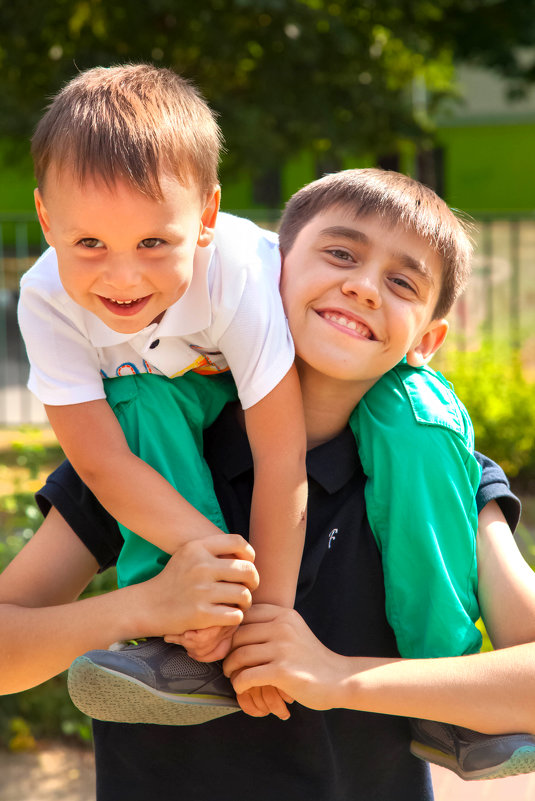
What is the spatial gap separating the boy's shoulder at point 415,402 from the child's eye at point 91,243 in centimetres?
57

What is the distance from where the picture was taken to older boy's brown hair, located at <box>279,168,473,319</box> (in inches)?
66.7

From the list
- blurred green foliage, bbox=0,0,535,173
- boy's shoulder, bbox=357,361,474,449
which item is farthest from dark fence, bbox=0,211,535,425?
boy's shoulder, bbox=357,361,474,449

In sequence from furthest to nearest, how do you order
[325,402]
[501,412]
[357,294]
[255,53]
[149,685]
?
1. [255,53]
2. [501,412]
3. [325,402]
4. [357,294]
5. [149,685]

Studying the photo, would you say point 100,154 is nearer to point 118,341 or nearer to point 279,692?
point 118,341

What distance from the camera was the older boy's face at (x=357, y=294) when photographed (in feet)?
5.26

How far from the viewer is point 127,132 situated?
1452mm

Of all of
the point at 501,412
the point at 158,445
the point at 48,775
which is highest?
the point at 158,445

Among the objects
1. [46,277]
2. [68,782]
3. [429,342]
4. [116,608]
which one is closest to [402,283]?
[429,342]

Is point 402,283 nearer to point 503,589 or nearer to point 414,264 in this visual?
point 414,264

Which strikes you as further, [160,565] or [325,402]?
[325,402]

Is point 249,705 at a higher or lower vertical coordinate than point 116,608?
lower

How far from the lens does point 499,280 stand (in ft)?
31.5

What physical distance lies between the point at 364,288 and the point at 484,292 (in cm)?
803

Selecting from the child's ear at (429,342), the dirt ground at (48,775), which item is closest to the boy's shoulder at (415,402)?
the child's ear at (429,342)
